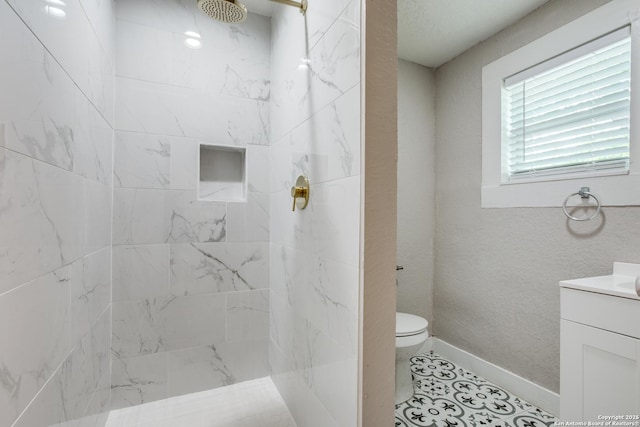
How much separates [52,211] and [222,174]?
1073mm

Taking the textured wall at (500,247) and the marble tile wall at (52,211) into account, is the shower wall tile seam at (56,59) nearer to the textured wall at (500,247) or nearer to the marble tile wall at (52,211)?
the marble tile wall at (52,211)

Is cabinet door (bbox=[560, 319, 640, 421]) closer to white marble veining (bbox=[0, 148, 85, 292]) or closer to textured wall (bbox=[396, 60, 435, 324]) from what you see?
textured wall (bbox=[396, 60, 435, 324])

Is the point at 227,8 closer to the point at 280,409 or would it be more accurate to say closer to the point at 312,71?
the point at 312,71

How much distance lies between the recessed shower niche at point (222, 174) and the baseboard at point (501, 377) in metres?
1.96

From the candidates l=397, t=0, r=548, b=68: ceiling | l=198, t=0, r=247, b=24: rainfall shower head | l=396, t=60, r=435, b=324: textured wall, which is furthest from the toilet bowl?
l=397, t=0, r=548, b=68: ceiling

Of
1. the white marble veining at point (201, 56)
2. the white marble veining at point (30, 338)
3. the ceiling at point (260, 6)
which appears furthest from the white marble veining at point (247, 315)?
the ceiling at point (260, 6)

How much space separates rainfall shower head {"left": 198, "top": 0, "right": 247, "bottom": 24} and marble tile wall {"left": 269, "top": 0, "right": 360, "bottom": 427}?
0.31m

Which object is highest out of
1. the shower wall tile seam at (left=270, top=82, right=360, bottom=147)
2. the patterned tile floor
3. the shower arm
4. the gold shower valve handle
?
the shower arm

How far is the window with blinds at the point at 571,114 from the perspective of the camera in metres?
1.44

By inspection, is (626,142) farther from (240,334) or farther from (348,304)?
(240,334)

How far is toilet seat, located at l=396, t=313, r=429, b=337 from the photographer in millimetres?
1678

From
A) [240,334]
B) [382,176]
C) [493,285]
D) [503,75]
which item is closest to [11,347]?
[382,176]

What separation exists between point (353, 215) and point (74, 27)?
3.83 feet

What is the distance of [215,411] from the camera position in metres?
1.60
